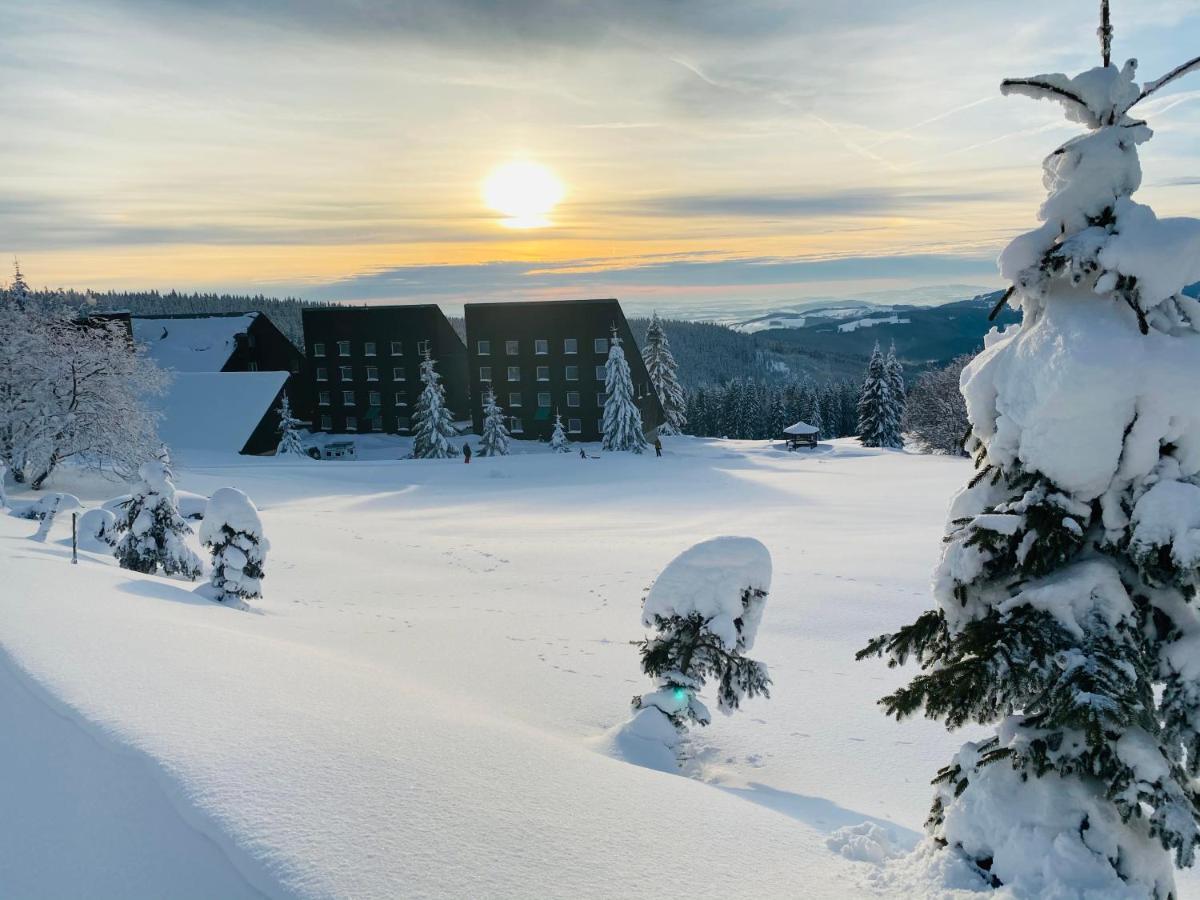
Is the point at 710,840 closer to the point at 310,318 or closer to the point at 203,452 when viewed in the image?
the point at 203,452

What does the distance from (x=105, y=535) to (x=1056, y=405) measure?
19.9 meters

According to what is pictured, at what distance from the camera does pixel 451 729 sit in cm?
569

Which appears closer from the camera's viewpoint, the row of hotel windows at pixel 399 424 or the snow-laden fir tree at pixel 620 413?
the snow-laden fir tree at pixel 620 413

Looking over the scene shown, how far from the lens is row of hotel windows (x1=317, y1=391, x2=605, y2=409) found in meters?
56.1

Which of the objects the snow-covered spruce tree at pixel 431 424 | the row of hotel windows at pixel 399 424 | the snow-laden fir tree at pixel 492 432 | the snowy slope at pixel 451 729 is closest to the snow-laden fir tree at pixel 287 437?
the row of hotel windows at pixel 399 424

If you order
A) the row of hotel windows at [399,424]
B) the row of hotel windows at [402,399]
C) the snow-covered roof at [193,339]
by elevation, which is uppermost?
the snow-covered roof at [193,339]

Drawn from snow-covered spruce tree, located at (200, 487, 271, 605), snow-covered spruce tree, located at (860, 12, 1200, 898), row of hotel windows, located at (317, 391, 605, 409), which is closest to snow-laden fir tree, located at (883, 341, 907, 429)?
row of hotel windows, located at (317, 391, 605, 409)

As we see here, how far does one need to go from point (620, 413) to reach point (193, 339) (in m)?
35.5

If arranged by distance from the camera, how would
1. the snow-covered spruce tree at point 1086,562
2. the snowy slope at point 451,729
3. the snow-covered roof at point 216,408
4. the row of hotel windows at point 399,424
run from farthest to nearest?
1. the row of hotel windows at point 399,424
2. the snow-covered roof at point 216,408
3. the snow-covered spruce tree at point 1086,562
4. the snowy slope at point 451,729

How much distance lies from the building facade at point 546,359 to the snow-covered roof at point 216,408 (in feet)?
45.5

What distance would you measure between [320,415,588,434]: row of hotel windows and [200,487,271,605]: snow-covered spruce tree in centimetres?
4228

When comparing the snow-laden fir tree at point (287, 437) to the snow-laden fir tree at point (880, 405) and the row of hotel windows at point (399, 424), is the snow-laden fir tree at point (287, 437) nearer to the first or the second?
the row of hotel windows at point (399, 424)

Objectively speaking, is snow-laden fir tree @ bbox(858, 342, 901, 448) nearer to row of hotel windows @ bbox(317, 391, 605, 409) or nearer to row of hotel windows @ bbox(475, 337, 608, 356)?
row of hotel windows @ bbox(475, 337, 608, 356)

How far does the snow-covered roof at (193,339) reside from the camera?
193 feet
